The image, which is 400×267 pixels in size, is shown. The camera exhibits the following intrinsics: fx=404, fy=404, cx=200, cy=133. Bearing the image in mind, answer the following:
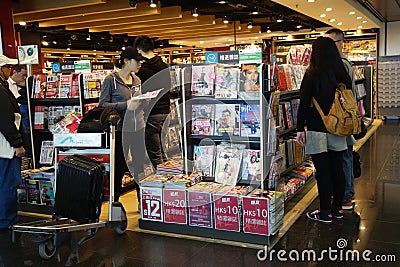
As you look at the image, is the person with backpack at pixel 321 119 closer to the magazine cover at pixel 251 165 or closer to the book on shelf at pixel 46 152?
the magazine cover at pixel 251 165

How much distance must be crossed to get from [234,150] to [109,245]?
135 centimetres

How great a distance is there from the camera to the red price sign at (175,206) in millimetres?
3547

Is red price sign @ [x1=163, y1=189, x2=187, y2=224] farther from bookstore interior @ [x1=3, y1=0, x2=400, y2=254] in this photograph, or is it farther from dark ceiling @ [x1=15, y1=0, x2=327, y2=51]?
dark ceiling @ [x1=15, y1=0, x2=327, y2=51]

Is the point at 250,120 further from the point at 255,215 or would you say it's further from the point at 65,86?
the point at 65,86

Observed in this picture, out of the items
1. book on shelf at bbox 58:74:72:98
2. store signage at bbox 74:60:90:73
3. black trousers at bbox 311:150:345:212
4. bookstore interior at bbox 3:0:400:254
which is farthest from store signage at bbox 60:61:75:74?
black trousers at bbox 311:150:345:212

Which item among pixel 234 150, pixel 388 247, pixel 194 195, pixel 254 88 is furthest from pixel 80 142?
pixel 388 247

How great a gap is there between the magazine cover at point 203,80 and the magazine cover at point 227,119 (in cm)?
17

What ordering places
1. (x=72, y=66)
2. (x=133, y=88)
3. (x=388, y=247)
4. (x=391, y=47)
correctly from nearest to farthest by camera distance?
(x=388, y=247) < (x=133, y=88) < (x=72, y=66) < (x=391, y=47)

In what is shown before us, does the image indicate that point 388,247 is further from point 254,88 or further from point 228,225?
point 254,88

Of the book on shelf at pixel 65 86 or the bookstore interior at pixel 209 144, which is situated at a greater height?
the book on shelf at pixel 65 86

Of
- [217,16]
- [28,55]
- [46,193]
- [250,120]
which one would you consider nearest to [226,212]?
[250,120]

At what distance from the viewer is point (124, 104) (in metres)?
3.89

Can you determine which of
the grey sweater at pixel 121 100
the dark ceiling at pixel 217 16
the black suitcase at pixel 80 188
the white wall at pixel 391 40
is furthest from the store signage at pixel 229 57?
the white wall at pixel 391 40

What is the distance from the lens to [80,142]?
3611 millimetres
